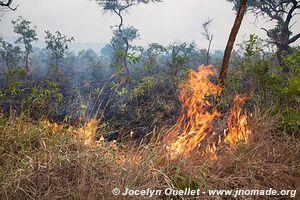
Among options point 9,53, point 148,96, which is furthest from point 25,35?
point 148,96

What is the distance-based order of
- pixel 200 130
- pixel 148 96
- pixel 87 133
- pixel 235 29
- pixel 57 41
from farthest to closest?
1. pixel 57 41
2. pixel 148 96
3. pixel 235 29
4. pixel 200 130
5. pixel 87 133

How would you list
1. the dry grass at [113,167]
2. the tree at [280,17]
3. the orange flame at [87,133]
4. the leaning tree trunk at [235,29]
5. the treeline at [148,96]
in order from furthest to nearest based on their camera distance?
1. the tree at [280,17]
2. the leaning tree trunk at [235,29]
3. the treeline at [148,96]
4. the orange flame at [87,133]
5. the dry grass at [113,167]

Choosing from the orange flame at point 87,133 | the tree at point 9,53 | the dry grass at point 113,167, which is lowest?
the dry grass at point 113,167

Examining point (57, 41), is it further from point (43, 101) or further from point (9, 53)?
point (43, 101)

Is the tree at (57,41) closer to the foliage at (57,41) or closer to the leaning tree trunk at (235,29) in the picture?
the foliage at (57,41)

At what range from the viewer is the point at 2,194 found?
2.31 m

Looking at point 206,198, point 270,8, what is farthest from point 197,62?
point 206,198

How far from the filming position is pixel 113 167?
269 centimetres

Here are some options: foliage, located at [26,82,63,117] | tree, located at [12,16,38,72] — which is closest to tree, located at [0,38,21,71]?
tree, located at [12,16,38,72]

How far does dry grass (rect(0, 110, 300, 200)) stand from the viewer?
238 cm

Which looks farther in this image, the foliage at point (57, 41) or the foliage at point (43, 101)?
the foliage at point (57, 41)

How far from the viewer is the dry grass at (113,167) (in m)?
2.38

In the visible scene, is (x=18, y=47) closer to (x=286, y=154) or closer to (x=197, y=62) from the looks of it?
(x=197, y=62)

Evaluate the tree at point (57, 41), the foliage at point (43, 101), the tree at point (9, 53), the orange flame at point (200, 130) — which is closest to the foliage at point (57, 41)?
the tree at point (57, 41)
